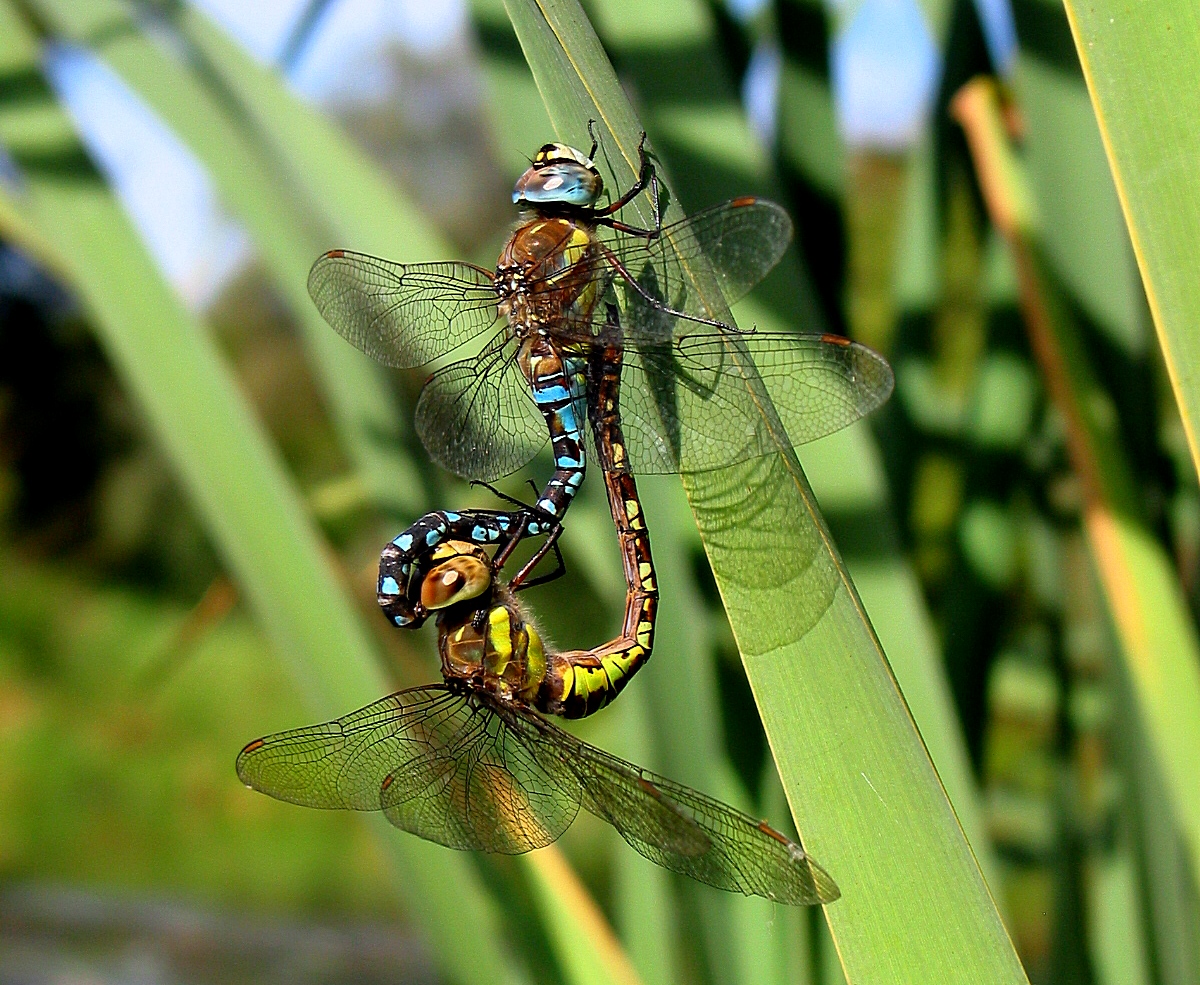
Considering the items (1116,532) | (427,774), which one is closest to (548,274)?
(427,774)

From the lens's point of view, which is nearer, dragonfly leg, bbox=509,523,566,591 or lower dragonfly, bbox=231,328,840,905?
lower dragonfly, bbox=231,328,840,905

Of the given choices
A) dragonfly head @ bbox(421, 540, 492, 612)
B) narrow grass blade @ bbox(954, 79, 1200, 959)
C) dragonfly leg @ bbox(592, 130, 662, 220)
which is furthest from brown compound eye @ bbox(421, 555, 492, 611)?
narrow grass blade @ bbox(954, 79, 1200, 959)

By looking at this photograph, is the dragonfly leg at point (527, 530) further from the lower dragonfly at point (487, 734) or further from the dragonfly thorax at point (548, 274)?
the dragonfly thorax at point (548, 274)

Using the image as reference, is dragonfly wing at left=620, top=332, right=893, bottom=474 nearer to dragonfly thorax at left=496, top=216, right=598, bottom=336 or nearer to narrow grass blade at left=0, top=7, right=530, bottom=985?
dragonfly thorax at left=496, top=216, right=598, bottom=336

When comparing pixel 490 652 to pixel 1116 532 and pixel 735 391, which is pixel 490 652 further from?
pixel 1116 532

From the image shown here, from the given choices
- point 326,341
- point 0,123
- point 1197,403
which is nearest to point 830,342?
point 1197,403

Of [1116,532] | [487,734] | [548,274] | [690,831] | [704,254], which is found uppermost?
[548,274]

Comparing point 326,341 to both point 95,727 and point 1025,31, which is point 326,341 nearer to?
point 1025,31
